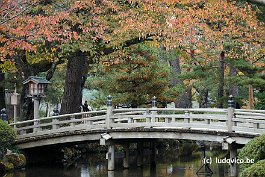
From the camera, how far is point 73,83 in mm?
25266

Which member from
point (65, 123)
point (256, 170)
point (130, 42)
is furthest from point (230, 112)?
point (130, 42)

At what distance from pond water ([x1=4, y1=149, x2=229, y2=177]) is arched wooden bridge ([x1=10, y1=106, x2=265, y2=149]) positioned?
1.19 metres

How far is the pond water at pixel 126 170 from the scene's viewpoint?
20.8m

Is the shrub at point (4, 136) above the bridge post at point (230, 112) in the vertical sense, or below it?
below

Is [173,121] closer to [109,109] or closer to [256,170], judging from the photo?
[109,109]

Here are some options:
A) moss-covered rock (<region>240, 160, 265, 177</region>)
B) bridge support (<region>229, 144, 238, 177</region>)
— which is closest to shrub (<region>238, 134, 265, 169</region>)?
moss-covered rock (<region>240, 160, 265, 177</region>)

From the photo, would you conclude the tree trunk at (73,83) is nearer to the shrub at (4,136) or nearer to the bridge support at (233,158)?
the shrub at (4,136)

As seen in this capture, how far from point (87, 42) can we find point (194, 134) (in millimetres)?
5715

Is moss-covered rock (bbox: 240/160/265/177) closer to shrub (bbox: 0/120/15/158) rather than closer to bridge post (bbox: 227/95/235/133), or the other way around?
bridge post (bbox: 227/95/235/133)

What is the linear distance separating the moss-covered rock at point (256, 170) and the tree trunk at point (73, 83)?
13.1 metres

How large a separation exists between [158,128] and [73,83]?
5993mm

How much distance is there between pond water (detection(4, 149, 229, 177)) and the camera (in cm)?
2081

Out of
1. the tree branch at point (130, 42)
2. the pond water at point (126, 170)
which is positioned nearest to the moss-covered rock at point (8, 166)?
the pond water at point (126, 170)

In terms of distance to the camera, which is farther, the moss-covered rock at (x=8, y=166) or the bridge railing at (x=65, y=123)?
the bridge railing at (x=65, y=123)
